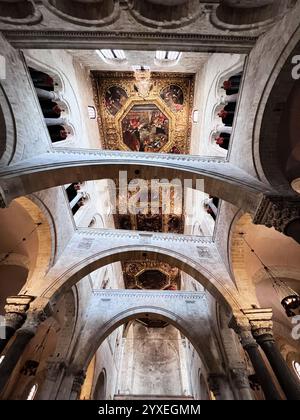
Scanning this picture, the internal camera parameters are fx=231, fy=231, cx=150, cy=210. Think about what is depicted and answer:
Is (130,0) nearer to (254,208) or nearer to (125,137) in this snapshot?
(254,208)

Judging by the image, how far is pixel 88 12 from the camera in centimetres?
461

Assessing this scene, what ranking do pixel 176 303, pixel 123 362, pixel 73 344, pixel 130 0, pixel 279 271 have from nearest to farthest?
pixel 130 0 < pixel 279 271 < pixel 73 344 < pixel 176 303 < pixel 123 362

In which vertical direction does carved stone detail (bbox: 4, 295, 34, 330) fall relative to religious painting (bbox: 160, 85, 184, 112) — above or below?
below

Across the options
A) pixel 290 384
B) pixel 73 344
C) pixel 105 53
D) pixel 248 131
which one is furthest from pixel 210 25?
pixel 73 344

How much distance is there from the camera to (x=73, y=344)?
9047 mm

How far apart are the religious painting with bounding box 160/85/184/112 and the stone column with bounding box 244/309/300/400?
437 inches

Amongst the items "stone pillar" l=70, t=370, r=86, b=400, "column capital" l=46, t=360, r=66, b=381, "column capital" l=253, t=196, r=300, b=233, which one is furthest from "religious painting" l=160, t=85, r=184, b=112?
"stone pillar" l=70, t=370, r=86, b=400

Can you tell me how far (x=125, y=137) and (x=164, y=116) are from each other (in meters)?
2.64

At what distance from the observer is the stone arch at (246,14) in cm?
434

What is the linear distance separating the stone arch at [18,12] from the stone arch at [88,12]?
0.45 metres

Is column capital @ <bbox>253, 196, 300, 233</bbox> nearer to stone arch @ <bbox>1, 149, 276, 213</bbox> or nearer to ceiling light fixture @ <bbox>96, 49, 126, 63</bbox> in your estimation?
stone arch @ <bbox>1, 149, 276, 213</bbox>

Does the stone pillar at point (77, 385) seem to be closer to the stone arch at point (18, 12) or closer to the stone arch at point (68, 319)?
the stone arch at point (68, 319)

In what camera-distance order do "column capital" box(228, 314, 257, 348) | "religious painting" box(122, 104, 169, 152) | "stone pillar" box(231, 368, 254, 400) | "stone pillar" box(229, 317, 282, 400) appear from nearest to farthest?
"stone pillar" box(229, 317, 282, 400), "column capital" box(228, 314, 257, 348), "stone pillar" box(231, 368, 254, 400), "religious painting" box(122, 104, 169, 152)

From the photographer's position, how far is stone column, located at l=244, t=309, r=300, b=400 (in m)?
5.09
